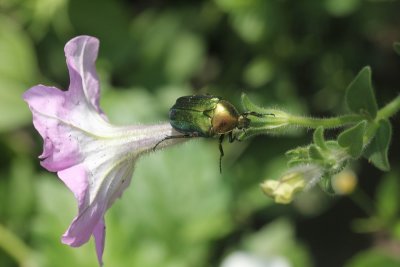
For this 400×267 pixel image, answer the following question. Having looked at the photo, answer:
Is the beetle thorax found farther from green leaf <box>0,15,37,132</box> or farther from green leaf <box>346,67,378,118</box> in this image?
green leaf <box>0,15,37,132</box>

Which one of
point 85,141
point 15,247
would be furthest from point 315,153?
point 15,247

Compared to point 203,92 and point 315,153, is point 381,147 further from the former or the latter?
point 203,92

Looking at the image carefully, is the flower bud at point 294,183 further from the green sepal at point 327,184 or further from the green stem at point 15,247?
the green stem at point 15,247

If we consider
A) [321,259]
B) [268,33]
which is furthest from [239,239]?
[268,33]

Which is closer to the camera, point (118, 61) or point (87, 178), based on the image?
point (87, 178)

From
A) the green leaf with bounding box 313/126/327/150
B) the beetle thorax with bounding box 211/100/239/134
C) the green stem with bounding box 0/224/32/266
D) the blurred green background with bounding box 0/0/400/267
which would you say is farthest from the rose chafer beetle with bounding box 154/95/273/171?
the green stem with bounding box 0/224/32/266

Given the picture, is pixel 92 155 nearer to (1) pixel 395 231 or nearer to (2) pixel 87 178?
(2) pixel 87 178
